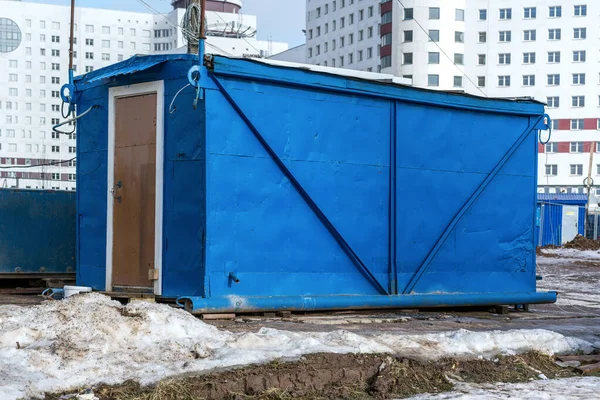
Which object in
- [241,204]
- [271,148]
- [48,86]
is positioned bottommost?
[241,204]

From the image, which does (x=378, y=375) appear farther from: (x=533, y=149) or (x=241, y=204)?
(x=533, y=149)

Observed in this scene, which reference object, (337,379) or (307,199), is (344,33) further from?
(337,379)

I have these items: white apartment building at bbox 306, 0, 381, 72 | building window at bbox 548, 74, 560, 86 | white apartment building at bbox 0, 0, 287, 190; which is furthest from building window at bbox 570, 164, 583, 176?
white apartment building at bbox 0, 0, 287, 190

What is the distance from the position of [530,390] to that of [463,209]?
6.04 m

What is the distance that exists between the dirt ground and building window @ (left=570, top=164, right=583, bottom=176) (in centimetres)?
9147

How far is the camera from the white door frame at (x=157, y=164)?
11547mm

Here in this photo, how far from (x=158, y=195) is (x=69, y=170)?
5459 inches

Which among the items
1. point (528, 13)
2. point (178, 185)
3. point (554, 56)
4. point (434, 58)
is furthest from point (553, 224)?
point (528, 13)

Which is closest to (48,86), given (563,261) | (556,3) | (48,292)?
(556,3)

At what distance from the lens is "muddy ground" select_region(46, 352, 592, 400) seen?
6695 millimetres

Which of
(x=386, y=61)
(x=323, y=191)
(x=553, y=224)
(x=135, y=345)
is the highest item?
(x=386, y=61)

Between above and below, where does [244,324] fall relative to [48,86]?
below

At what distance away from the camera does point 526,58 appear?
103m

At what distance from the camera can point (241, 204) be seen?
Answer: 11320mm
